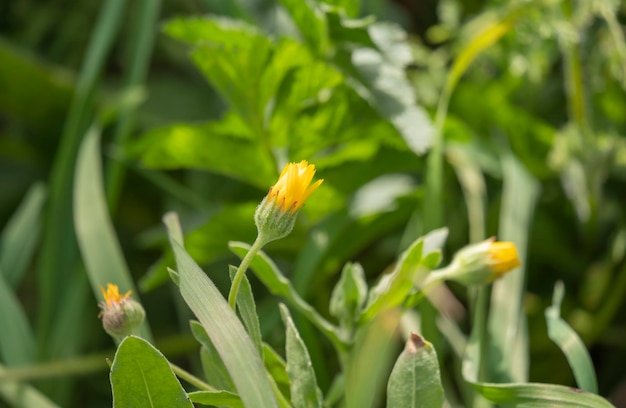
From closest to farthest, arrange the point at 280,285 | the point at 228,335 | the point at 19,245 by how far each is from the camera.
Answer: the point at 228,335, the point at 280,285, the point at 19,245

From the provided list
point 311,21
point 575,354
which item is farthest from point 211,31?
point 575,354

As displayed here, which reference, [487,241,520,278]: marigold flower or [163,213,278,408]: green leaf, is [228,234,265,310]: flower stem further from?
[487,241,520,278]: marigold flower

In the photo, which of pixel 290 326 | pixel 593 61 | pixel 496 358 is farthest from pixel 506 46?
pixel 290 326

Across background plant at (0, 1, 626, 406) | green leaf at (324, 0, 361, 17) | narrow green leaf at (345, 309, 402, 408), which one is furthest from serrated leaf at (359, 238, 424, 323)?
green leaf at (324, 0, 361, 17)

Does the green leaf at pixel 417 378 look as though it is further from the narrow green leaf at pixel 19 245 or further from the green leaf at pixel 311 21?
the narrow green leaf at pixel 19 245

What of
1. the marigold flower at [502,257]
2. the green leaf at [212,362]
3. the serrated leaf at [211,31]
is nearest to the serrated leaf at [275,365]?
the green leaf at [212,362]

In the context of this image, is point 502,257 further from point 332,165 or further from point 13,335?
point 13,335

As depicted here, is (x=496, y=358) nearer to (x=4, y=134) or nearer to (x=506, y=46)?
(x=506, y=46)
